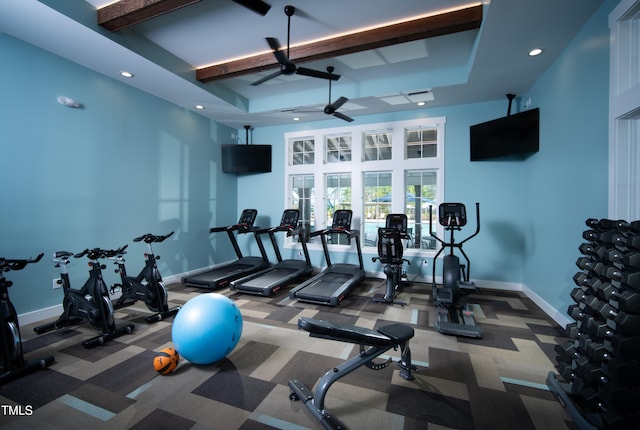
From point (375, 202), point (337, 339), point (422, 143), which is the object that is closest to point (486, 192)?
point (422, 143)

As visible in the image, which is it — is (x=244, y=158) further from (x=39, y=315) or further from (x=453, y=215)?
(x=453, y=215)

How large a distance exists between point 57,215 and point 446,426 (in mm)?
4792

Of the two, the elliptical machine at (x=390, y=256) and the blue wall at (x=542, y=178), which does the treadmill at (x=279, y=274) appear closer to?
the blue wall at (x=542, y=178)

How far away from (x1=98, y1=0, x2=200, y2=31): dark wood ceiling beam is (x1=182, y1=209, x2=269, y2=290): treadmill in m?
3.41

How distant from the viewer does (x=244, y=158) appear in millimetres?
6500

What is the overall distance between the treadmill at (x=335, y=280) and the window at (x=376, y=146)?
1.46m

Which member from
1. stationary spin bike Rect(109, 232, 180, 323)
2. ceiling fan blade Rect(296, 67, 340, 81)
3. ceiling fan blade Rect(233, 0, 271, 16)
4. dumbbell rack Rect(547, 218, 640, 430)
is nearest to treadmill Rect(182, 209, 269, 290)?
stationary spin bike Rect(109, 232, 180, 323)

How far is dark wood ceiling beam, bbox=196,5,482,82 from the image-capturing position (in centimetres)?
317

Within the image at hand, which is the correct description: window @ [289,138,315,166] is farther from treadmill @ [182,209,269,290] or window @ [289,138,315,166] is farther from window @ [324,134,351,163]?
treadmill @ [182,209,269,290]

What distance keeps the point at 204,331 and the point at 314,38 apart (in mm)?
3800

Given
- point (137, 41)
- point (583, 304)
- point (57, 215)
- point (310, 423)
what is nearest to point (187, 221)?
point (57, 215)

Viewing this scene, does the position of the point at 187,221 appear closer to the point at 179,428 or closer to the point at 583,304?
the point at 179,428

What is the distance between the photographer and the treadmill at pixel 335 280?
421 centimetres

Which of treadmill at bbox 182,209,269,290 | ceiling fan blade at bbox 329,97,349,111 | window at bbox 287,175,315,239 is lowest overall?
treadmill at bbox 182,209,269,290
